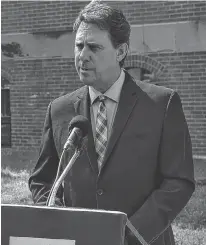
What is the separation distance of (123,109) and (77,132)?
1.31 ft

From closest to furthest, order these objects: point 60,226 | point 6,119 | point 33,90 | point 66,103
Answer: point 60,226, point 66,103, point 33,90, point 6,119

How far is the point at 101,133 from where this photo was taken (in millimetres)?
2379

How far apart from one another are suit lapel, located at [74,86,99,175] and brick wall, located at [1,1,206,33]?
24.4 ft

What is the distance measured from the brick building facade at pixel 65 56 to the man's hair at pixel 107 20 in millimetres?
7406

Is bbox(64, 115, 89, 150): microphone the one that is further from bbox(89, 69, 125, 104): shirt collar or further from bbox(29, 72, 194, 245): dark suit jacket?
bbox(89, 69, 125, 104): shirt collar

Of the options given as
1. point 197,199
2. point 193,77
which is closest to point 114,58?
point 197,199

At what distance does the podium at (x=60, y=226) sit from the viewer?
1.78 metres

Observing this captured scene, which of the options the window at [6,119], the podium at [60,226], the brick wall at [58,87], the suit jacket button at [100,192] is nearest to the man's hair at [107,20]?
the suit jacket button at [100,192]

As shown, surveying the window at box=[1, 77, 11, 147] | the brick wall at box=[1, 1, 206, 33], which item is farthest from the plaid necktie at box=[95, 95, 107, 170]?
the window at box=[1, 77, 11, 147]

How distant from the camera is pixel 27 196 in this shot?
28.2ft

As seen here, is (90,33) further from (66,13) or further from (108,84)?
(66,13)

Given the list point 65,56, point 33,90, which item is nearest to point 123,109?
point 65,56

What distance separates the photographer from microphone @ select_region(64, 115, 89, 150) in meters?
1.99

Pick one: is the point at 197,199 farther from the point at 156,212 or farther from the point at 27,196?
the point at 156,212
